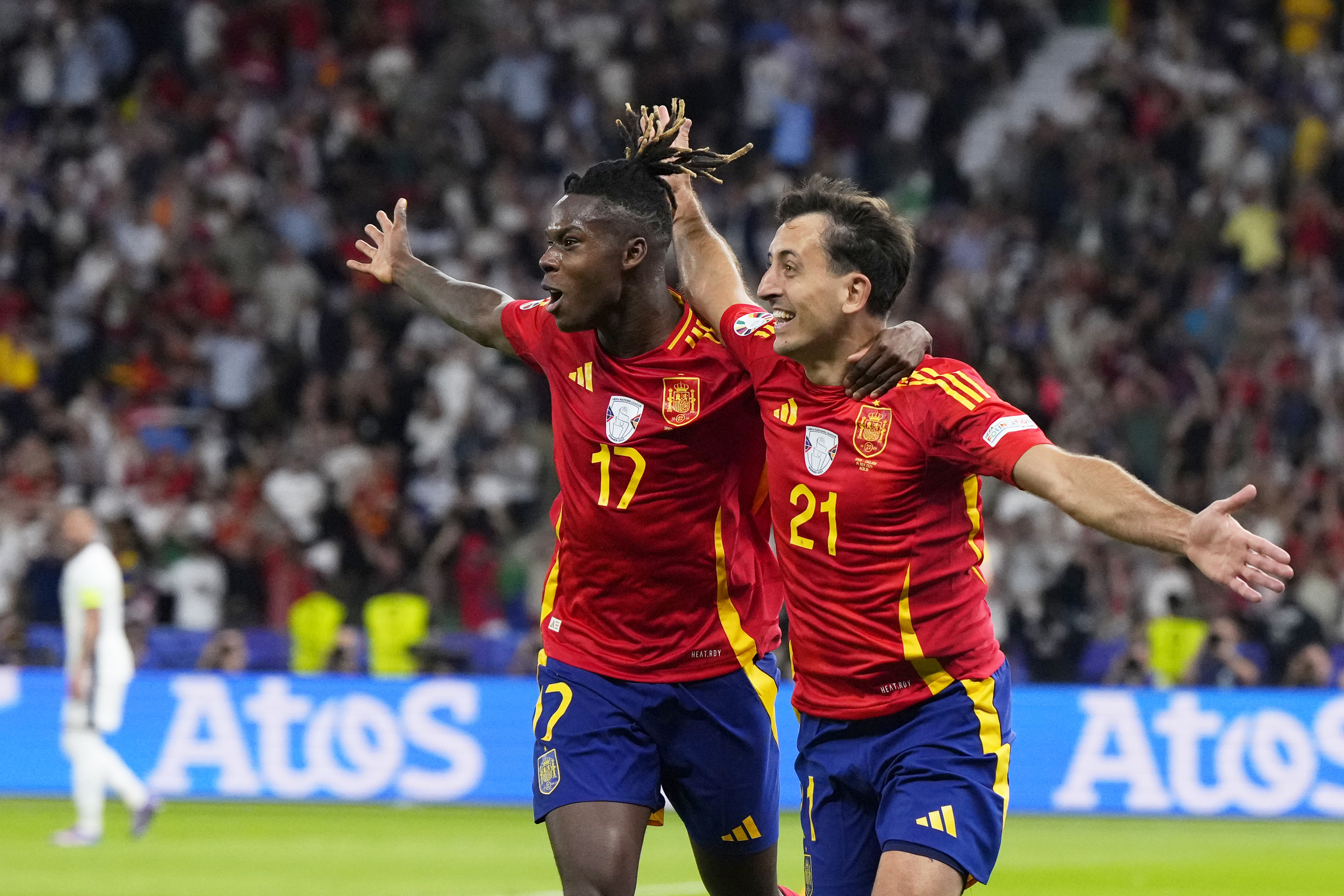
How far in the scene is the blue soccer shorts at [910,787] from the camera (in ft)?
18.4

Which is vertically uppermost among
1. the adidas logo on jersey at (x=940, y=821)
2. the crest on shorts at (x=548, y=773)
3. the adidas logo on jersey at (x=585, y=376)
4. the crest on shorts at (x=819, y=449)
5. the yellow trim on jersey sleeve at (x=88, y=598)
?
the adidas logo on jersey at (x=585, y=376)

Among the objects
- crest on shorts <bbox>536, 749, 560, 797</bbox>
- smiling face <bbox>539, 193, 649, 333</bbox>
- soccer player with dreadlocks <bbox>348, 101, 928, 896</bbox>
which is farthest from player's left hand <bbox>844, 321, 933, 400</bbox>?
crest on shorts <bbox>536, 749, 560, 797</bbox>

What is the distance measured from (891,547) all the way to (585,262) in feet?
4.63

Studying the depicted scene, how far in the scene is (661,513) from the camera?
6.48 m

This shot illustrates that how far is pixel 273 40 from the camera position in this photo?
74.2 feet

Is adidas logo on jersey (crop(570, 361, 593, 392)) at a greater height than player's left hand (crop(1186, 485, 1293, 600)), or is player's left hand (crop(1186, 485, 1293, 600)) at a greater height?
adidas logo on jersey (crop(570, 361, 593, 392))

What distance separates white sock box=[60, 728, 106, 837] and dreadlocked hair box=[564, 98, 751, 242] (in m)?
7.73

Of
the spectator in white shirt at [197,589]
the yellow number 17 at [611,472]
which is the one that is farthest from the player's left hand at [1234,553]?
the spectator in white shirt at [197,589]

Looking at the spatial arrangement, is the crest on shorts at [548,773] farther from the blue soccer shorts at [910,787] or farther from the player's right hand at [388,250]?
the player's right hand at [388,250]

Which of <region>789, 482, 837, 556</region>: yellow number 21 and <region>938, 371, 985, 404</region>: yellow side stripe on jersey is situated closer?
<region>938, 371, 985, 404</region>: yellow side stripe on jersey

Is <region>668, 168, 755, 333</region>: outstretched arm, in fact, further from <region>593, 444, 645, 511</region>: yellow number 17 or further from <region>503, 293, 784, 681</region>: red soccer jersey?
<region>593, 444, 645, 511</region>: yellow number 17

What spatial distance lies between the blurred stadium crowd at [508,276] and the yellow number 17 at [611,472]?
387 inches

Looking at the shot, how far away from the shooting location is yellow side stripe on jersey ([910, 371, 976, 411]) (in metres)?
5.68

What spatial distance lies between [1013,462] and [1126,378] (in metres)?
14.2
